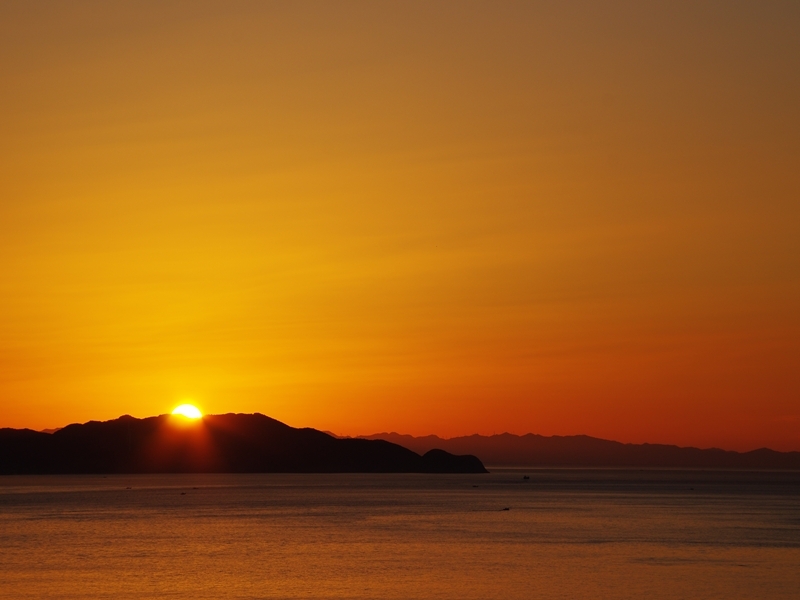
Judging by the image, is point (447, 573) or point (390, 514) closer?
point (447, 573)

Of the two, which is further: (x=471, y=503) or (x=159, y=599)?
(x=471, y=503)

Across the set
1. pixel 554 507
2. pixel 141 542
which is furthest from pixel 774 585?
pixel 554 507

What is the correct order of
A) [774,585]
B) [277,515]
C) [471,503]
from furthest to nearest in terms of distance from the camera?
[471,503]
[277,515]
[774,585]

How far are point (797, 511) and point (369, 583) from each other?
107314 millimetres

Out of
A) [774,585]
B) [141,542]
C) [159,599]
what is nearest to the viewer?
[159,599]

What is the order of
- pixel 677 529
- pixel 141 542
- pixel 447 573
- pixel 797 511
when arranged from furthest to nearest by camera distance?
1. pixel 797 511
2. pixel 677 529
3. pixel 141 542
4. pixel 447 573

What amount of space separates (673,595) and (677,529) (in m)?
51.8

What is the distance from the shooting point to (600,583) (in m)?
65.6

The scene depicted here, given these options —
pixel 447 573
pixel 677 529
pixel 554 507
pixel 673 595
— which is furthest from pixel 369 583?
pixel 554 507

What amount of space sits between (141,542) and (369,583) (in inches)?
1451

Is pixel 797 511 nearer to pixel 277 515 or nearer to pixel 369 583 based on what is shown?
pixel 277 515

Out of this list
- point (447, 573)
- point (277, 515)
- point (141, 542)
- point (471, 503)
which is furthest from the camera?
point (471, 503)

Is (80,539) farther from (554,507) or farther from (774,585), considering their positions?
(554,507)

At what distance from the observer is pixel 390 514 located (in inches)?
5423
